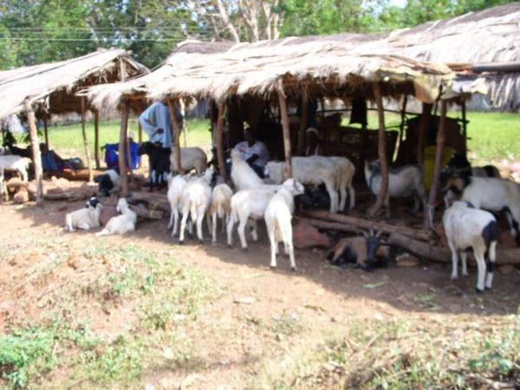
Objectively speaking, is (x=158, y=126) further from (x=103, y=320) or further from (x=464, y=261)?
(x=464, y=261)

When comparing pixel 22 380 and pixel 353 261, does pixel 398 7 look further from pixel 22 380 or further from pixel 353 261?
pixel 22 380

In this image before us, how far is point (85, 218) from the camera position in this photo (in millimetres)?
12203

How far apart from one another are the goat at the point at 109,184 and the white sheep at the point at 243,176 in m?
3.80

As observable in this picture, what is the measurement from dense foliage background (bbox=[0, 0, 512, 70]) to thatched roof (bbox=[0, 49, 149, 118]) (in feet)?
30.7

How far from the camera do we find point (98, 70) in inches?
617

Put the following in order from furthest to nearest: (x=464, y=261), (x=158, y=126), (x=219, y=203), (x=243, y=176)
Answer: (x=158, y=126) → (x=243, y=176) → (x=219, y=203) → (x=464, y=261)

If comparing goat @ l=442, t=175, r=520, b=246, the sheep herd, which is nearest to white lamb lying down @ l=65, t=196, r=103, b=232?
the sheep herd

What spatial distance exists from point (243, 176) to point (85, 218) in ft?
10.9

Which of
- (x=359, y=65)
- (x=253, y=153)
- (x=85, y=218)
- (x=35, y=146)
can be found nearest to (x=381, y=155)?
(x=359, y=65)

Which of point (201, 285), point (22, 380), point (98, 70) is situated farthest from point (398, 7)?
point (22, 380)

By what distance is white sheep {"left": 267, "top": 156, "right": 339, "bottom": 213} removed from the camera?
34.9 feet

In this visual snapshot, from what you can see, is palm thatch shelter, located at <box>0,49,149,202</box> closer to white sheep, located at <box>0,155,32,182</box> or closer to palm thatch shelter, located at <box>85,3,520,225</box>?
white sheep, located at <box>0,155,32,182</box>

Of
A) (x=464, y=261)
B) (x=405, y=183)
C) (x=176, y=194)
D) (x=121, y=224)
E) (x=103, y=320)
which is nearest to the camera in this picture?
(x=103, y=320)

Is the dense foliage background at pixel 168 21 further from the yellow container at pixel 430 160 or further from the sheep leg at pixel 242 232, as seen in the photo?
the sheep leg at pixel 242 232
